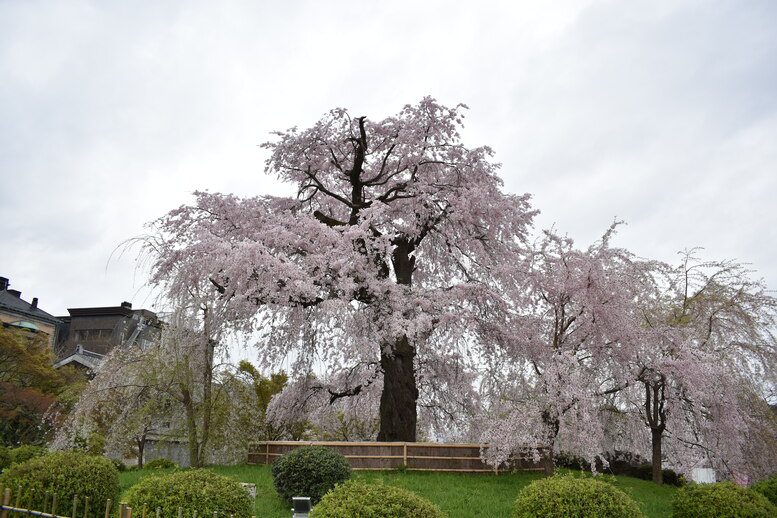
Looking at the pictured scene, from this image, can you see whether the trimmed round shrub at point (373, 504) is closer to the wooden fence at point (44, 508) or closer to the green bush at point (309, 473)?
the wooden fence at point (44, 508)

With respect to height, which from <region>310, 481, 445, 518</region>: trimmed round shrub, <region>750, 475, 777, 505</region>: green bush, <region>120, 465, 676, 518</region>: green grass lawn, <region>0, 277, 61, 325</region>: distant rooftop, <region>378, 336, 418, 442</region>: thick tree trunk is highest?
<region>0, 277, 61, 325</region>: distant rooftop

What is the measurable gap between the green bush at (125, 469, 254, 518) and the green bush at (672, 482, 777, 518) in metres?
7.27

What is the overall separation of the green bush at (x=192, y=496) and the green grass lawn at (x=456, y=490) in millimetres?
2695

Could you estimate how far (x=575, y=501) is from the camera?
324 inches

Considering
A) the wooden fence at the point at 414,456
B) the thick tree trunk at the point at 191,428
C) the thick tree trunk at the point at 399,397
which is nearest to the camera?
the wooden fence at the point at 414,456

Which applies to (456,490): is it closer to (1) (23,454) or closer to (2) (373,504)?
(2) (373,504)

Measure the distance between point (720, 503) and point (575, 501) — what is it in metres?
3.28

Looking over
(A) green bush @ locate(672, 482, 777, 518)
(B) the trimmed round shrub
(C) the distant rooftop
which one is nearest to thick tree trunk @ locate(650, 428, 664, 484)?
(A) green bush @ locate(672, 482, 777, 518)

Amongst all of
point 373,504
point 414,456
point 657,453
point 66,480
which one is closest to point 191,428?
point 414,456

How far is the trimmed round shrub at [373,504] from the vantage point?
6703 millimetres

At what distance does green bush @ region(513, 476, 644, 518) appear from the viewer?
802 cm

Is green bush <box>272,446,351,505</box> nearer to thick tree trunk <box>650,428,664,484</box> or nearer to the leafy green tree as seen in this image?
thick tree trunk <box>650,428,664,484</box>

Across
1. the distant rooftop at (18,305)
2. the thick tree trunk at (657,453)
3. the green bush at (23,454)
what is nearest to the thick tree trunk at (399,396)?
the thick tree trunk at (657,453)

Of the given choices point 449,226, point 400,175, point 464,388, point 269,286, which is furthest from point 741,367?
point 269,286
